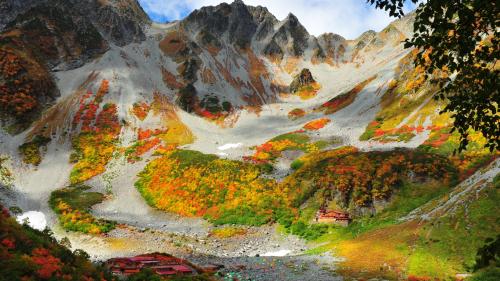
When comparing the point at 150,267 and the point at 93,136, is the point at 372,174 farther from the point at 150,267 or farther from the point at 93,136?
the point at 93,136

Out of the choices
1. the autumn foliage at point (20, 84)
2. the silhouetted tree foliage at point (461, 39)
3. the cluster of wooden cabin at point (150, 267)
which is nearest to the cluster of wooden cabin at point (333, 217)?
the cluster of wooden cabin at point (150, 267)

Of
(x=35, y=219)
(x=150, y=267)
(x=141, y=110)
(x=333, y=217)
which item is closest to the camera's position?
(x=150, y=267)

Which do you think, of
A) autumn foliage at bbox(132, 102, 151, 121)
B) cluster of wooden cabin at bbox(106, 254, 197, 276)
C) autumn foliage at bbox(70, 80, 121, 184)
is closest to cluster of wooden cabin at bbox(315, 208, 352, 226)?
cluster of wooden cabin at bbox(106, 254, 197, 276)

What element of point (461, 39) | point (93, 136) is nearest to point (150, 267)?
point (461, 39)

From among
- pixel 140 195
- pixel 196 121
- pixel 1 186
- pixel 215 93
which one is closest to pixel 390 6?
pixel 140 195

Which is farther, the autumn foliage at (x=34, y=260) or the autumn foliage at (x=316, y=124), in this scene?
the autumn foliage at (x=316, y=124)

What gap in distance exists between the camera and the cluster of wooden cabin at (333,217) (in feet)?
133

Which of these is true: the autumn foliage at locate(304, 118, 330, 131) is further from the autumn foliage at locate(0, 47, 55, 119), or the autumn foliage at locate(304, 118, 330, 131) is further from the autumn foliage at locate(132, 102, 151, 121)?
the autumn foliage at locate(0, 47, 55, 119)

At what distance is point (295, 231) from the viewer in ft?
134

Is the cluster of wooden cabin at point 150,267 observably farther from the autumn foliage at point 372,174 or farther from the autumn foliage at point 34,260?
the autumn foliage at point 372,174

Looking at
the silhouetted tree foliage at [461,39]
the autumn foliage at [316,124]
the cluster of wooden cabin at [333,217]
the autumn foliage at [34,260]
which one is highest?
the autumn foliage at [316,124]

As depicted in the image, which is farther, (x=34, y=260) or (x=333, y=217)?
(x=333, y=217)

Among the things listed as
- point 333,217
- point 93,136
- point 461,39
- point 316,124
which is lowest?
point 333,217

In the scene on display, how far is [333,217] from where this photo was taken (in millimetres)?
40844
